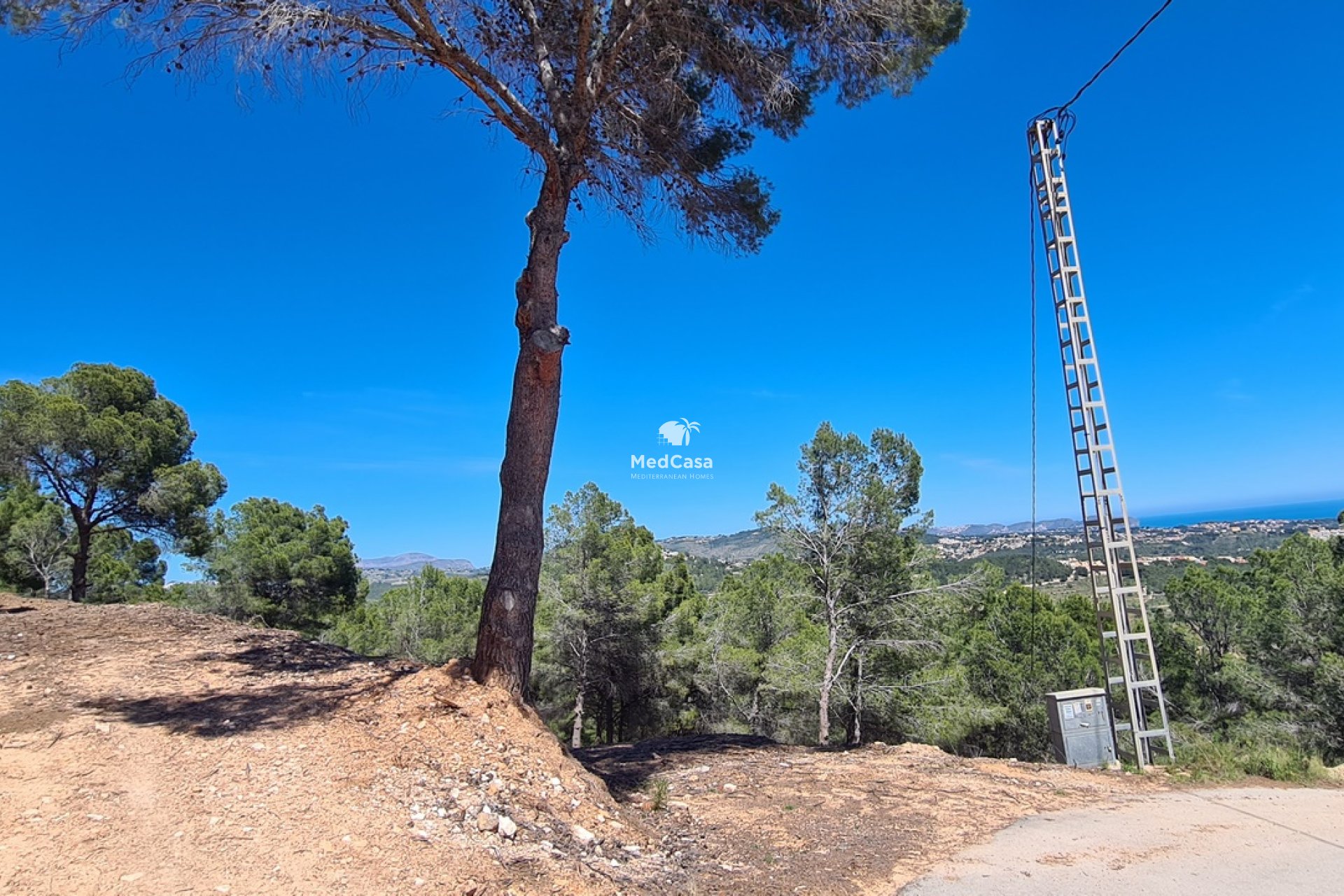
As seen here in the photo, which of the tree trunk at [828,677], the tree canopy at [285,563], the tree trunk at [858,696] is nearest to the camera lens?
the tree trunk at [828,677]

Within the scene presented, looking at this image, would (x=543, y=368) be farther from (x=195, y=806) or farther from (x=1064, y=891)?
(x=1064, y=891)

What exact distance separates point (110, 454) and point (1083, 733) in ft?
52.6

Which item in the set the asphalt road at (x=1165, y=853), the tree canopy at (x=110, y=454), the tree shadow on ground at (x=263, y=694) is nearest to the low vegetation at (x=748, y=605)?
the tree canopy at (x=110, y=454)

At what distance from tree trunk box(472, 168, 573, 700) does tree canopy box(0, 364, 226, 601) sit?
11177mm

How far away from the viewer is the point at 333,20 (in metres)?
5.01

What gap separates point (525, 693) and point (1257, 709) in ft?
67.4

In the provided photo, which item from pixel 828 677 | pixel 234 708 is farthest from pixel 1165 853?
pixel 828 677

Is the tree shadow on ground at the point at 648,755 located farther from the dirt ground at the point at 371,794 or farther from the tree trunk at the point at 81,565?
the tree trunk at the point at 81,565

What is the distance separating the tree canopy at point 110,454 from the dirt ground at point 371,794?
7.81 meters

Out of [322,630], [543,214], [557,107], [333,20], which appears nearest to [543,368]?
[543,214]

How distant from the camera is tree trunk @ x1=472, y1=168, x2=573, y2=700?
4.57 m

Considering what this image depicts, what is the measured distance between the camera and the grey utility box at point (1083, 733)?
6395 mm

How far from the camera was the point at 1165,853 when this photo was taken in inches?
150

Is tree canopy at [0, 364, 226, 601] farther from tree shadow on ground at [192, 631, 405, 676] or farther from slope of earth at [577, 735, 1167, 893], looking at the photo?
slope of earth at [577, 735, 1167, 893]
